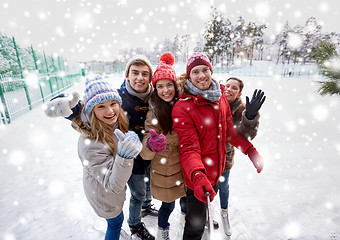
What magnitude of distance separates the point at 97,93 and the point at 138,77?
578 millimetres

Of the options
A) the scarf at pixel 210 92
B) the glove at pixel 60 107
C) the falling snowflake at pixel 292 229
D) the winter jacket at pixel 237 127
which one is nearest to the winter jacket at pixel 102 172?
the glove at pixel 60 107

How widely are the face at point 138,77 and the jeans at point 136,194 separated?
1.04 m

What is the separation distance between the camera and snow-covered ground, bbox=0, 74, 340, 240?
2.20 meters

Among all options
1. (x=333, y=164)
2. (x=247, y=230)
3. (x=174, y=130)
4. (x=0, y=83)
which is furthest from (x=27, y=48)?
(x=333, y=164)

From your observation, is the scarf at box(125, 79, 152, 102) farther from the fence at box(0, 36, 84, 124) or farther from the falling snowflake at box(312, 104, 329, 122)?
the fence at box(0, 36, 84, 124)

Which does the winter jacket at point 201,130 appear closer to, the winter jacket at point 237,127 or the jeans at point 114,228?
the winter jacket at point 237,127

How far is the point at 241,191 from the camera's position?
2.90 m

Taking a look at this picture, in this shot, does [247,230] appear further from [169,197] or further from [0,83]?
[0,83]

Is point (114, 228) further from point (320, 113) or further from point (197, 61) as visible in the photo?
point (320, 113)

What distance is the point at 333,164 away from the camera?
3418 millimetres

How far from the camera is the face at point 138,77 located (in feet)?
6.49

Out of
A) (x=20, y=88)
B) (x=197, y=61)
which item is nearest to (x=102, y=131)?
(x=197, y=61)

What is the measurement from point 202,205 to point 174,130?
2.58 feet

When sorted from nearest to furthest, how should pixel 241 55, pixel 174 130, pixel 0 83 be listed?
pixel 174 130 → pixel 0 83 → pixel 241 55
